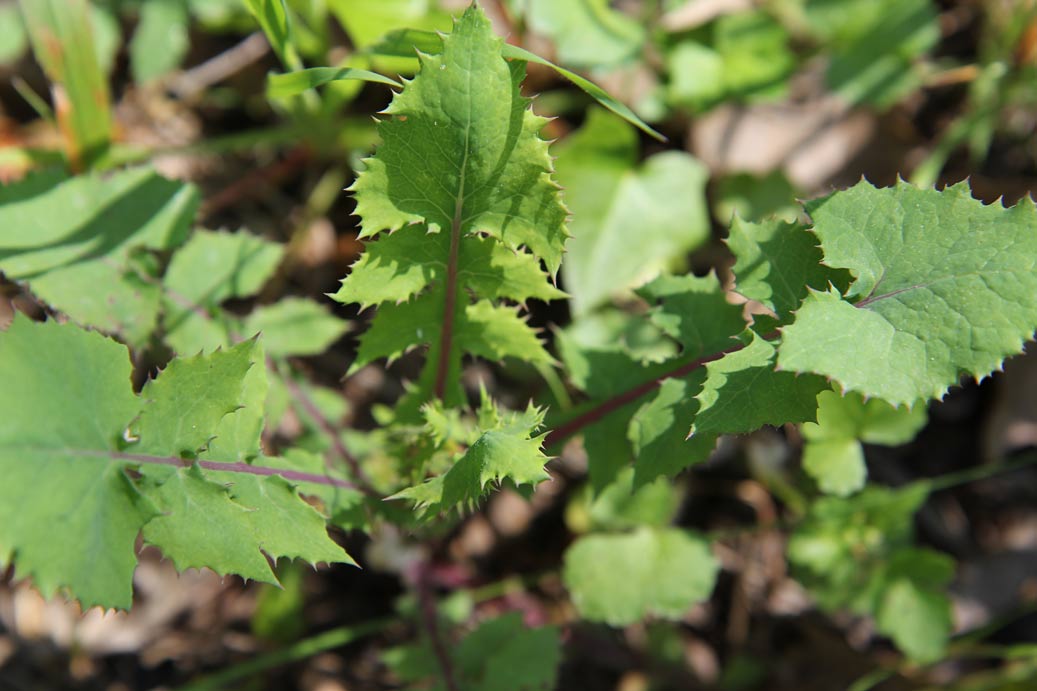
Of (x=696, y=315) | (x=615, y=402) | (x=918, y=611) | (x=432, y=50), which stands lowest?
(x=918, y=611)

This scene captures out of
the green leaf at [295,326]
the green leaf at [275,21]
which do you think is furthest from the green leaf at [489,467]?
the green leaf at [275,21]

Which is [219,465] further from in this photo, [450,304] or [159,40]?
[159,40]

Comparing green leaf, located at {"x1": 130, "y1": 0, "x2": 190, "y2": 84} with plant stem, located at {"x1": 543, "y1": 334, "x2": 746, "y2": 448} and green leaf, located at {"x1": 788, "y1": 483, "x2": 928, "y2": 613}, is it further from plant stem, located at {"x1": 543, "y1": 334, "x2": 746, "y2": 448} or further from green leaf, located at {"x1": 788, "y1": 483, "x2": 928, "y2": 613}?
green leaf, located at {"x1": 788, "y1": 483, "x2": 928, "y2": 613}

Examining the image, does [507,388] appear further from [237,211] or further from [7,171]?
[7,171]

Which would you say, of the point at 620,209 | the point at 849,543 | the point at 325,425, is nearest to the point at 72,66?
the point at 325,425

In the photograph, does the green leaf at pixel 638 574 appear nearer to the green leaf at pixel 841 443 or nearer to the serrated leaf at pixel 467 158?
the green leaf at pixel 841 443

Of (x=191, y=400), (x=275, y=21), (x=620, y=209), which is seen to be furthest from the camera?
(x=620, y=209)

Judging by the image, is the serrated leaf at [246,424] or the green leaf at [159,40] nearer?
the serrated leaf at [246,424]
